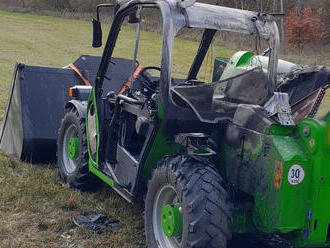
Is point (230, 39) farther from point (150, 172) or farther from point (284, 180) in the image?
point (284, 180)

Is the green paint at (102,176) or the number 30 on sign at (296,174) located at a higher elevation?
the number 30 on sign at (296,174)

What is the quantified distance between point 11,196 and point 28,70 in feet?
5.78

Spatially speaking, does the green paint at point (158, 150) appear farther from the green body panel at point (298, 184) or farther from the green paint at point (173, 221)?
the green body panel at point (298, 184)

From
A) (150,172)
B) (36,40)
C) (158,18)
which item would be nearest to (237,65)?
(158,18)

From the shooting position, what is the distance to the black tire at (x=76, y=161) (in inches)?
207

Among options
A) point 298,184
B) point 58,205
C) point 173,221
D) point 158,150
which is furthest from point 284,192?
point 58,205

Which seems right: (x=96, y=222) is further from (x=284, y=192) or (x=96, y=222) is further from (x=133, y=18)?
(x=284, y=192)

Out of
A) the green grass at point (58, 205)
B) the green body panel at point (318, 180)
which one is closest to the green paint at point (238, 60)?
the green grass at point (58, 205)

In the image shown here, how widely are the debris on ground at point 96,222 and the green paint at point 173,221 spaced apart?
0.98 metres

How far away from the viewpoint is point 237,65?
4.55 metres

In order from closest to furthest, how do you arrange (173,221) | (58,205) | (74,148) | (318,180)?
(318,180), (173,221), (58,205), (74,148)

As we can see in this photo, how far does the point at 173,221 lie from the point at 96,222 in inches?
49.9

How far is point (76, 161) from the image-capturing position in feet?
18.1

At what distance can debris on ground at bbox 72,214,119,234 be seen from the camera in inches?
177
